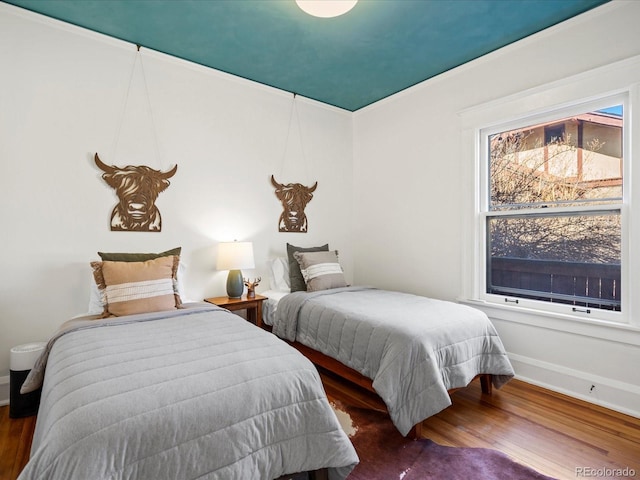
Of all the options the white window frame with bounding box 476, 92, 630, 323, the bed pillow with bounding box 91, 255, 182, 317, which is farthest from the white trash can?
the white window frame with bounding box 476, 92, 630, 323

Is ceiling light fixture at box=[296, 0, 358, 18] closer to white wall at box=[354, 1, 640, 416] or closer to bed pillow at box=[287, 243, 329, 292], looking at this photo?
white wall at box=[354, 1, 640, 416]

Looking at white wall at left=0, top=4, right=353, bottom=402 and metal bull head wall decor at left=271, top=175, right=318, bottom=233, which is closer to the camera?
white wall at left=0, top=4, right=353, bottom=402

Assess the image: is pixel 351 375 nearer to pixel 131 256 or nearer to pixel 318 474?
pixel 318 474

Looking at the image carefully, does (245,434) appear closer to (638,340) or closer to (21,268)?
(21,268)

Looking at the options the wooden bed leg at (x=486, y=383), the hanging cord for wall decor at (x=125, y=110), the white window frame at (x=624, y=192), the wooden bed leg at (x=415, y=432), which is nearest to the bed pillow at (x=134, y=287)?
the hanging cord for wall decor at (x=125, y=110)

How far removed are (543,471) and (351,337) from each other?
48.5 inches

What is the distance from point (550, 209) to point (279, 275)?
2563mm

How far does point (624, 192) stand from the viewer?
95.0 inches

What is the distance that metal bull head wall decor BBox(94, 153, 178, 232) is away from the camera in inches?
111

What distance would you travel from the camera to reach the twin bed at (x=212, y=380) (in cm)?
111

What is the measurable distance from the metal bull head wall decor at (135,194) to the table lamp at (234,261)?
607 millimetres

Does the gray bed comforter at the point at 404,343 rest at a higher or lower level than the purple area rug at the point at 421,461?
higher

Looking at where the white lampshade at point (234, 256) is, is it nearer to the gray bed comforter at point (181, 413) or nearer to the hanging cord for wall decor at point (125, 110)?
the hanging cord for wall decor at point (125, 110)

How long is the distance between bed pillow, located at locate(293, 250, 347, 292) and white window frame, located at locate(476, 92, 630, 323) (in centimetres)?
137
